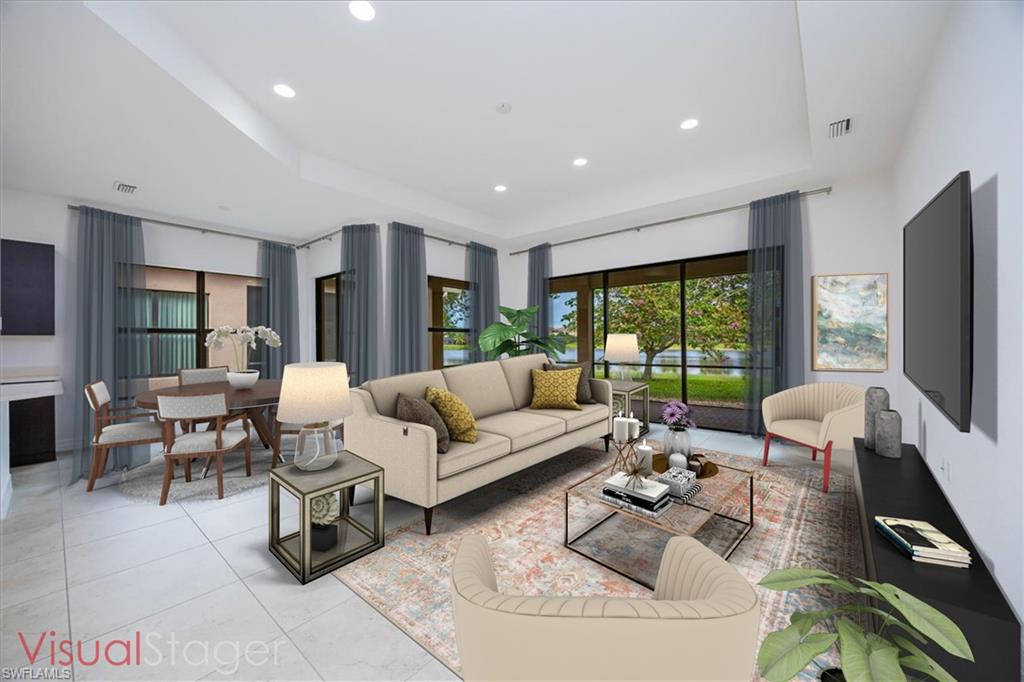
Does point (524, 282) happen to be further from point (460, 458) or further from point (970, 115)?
point (970, 115)

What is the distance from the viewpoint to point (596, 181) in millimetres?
4594

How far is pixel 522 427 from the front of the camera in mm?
3131

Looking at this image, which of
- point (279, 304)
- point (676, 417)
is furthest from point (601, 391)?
point (279, 304)

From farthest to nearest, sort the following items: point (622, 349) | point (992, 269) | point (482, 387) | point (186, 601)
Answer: point (622, 349)
point (482, 387)
point (186, 601)
point (992, 269)

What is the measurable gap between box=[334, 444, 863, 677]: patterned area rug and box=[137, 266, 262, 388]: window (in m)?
4.20

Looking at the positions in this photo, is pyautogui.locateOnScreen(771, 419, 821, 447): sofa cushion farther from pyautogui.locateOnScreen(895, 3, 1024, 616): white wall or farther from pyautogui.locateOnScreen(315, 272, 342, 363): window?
pyautogui.locateOnScreen(315, 272, 342, 363): window

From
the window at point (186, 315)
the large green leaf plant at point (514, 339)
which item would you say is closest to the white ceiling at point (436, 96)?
the window at point (186, 315)

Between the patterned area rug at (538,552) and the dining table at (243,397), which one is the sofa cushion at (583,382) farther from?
the dining table at (243,397)

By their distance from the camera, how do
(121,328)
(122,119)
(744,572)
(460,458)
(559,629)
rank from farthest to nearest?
(121,328) → (122,119) → (460,458) → (744,572) → (559,629)

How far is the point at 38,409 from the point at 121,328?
98cm

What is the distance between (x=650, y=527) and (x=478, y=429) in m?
1.34

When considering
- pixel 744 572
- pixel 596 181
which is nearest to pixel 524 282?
pixel 596 181

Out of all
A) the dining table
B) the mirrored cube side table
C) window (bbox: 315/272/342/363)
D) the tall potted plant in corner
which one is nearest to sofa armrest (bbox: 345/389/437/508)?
the mirrored cube side table

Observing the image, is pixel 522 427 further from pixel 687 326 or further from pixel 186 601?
pixel 687 326
